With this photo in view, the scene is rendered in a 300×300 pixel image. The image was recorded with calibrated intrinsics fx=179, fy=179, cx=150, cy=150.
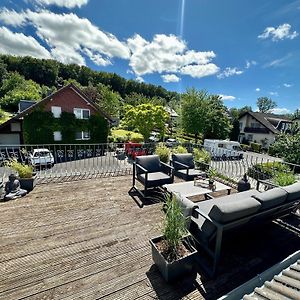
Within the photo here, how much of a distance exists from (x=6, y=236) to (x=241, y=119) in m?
35.7

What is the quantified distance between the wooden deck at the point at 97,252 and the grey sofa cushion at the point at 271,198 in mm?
836

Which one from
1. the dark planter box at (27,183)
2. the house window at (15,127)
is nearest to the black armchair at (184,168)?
the dark planter box at (27,183)

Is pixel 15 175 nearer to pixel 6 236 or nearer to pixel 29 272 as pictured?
pixel 6 236

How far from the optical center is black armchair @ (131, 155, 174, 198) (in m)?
4.29

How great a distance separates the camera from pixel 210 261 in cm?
245

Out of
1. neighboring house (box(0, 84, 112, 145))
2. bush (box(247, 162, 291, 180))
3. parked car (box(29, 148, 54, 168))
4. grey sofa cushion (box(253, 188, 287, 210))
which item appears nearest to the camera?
grey sofa cushion (box(253, 188, 287, 210))

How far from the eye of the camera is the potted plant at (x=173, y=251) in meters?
2.07

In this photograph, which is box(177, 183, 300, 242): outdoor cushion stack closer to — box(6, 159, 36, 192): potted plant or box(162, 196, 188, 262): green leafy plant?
box(162, 196, 188, 262): green leafy plant

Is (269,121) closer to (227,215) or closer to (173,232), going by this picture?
(227,215)

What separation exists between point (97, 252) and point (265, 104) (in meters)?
63.3

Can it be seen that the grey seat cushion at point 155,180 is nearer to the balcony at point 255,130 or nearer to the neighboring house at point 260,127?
the neighboring house at point 260,127

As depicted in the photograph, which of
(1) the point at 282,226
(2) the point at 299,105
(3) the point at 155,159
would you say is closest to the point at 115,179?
(3) the point at 155,159

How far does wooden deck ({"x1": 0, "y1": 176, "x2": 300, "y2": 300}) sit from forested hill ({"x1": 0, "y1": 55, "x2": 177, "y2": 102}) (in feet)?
163

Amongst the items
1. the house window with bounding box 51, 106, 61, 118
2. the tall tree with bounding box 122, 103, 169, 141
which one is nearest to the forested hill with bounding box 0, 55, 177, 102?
the house window with bounding box 51, 106, 61, 118
